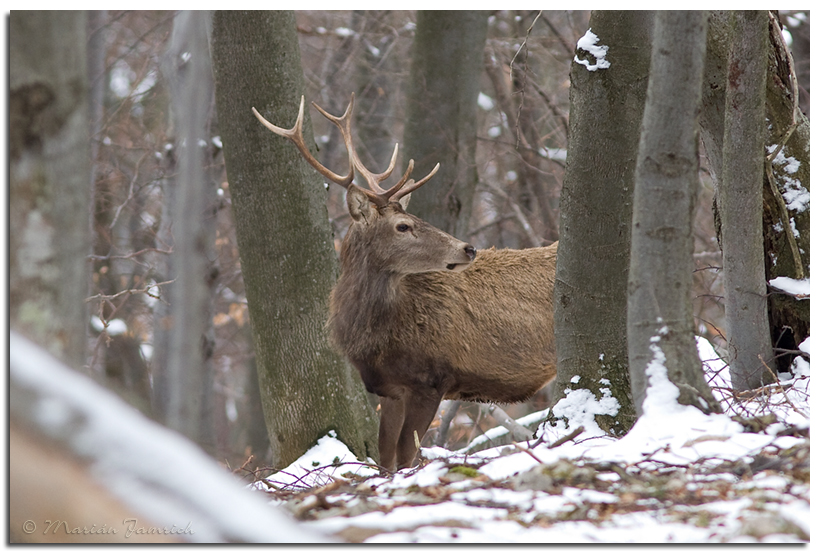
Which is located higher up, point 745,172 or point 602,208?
point 745,172

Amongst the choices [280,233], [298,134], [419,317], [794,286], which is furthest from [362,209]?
[794,286]

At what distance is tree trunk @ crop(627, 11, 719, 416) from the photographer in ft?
11.3

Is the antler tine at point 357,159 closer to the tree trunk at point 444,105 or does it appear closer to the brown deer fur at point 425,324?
the brown deer fur at point 425,324

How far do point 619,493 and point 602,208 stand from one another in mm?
2150

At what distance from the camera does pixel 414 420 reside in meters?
6.24

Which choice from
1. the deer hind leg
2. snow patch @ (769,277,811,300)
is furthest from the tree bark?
the deer hind leg

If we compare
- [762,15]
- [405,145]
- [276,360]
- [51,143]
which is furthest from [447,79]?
[51,143]

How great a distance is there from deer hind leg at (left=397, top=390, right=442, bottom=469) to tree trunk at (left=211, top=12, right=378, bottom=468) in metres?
0.34

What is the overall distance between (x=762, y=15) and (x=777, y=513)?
3.08m

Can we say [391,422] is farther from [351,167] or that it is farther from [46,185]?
[46,185]

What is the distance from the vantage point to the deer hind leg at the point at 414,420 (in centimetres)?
623

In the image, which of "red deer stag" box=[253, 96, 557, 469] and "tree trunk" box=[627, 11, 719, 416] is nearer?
"tree trunk" box=[627, 11, 719, 416]

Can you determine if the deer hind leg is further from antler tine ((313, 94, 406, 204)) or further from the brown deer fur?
antler tine ((313, 94, 406, 204))

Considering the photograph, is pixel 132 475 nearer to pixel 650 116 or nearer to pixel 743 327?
pixel 650 116
